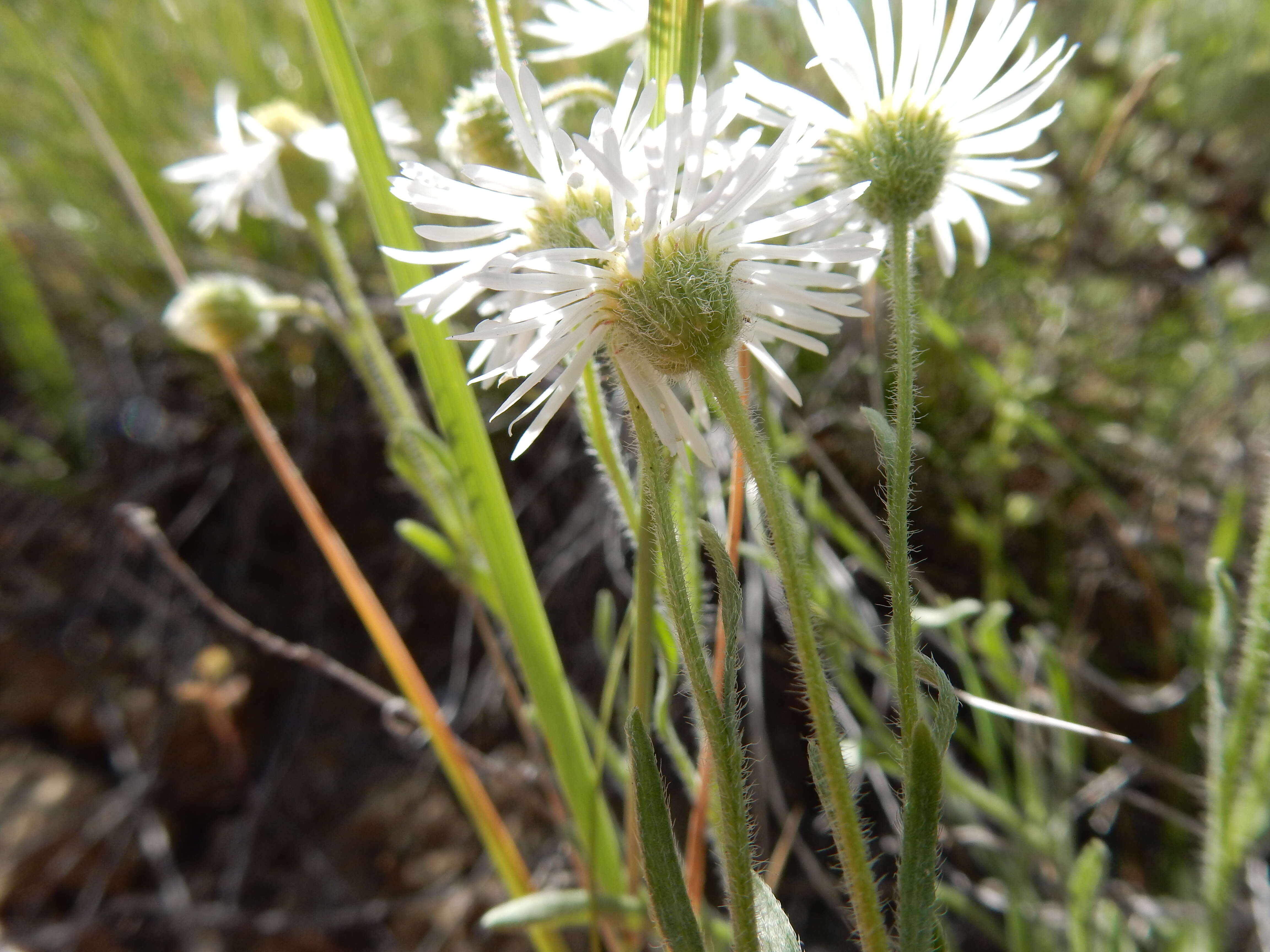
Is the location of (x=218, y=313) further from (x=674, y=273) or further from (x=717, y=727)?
(x=717, y=727)

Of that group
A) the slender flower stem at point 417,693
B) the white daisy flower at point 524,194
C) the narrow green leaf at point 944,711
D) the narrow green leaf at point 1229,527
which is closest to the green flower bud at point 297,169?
the slender flower stem at point 417,693

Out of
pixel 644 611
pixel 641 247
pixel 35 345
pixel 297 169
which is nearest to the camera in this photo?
pixel 641 247

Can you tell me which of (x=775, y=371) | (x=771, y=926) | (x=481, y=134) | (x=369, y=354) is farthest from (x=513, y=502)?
(x=771, y=926)

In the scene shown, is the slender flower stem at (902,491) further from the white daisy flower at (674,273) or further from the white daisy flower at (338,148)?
the white daisy flower at (338,148)

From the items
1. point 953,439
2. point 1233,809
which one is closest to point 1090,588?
point 953,439

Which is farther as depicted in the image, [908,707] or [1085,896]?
[1085,896]

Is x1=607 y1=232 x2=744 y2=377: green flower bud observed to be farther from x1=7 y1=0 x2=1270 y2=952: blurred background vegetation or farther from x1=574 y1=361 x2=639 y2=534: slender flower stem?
x1=7 y1=0 x2=1270 y2=952: blurred background vegetation
